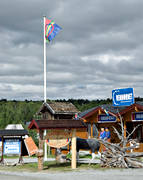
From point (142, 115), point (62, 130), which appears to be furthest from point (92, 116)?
→ point (62, 130)

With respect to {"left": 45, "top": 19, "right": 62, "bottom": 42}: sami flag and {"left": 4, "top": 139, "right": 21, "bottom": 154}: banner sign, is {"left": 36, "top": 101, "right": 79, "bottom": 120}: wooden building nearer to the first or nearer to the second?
{"left": 45, "top": 19, "right": 62, "bottom": 42}: sami flag

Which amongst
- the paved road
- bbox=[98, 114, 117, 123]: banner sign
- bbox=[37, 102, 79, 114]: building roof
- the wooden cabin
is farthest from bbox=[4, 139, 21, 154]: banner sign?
bbox=[98, 114, 117, 123]: banner sign

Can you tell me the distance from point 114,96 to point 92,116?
350cm

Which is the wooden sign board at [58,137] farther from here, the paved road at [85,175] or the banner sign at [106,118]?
the banner sign at [106,118]

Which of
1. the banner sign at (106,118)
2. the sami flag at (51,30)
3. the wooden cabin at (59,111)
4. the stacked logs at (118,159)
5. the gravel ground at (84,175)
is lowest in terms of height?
the gravel ground at (84,175)

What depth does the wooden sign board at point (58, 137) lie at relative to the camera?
15.0 metres

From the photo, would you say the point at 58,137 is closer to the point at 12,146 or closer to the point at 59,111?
the point at 12,146

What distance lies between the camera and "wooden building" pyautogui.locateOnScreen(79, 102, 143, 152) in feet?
74.9

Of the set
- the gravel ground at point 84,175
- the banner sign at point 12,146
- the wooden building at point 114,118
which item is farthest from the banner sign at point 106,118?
the gravel ground at point 84,175

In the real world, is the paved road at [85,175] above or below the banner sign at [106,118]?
below

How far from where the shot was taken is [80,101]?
5492 inches

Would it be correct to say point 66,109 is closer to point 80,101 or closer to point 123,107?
point 123,107

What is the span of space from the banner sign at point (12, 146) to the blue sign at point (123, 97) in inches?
367

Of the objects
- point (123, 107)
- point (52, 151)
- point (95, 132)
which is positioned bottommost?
point (52, 151)
